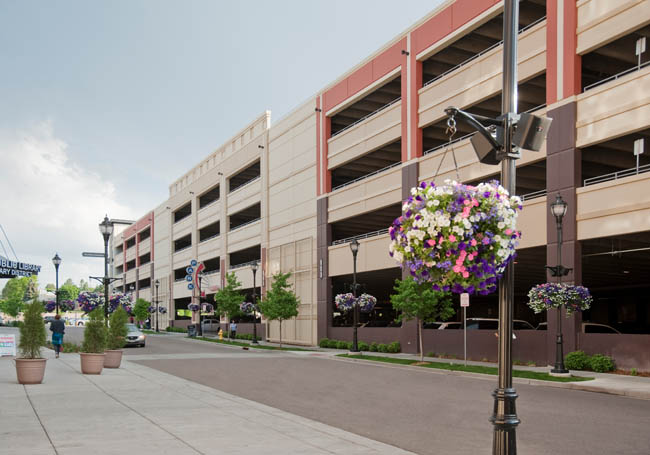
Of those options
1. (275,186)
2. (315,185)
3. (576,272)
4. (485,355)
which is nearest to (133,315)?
A: (275,186)

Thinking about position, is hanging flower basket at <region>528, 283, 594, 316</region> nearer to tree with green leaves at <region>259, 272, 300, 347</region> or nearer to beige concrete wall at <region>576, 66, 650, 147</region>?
beige concrete wall at <region>576, 66, 650, 147</region>

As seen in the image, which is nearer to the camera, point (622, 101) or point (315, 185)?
point (622, 101)

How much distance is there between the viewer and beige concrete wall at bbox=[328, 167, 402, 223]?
1468 inches

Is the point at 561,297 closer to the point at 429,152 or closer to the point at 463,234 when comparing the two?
the point at 463,234

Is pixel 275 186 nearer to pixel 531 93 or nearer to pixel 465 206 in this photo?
pixel 531 93

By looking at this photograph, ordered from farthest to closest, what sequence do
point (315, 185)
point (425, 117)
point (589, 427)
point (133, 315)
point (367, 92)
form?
1. point (133, 315)
2. point (315, 185)
3. point (367, 92)
4. point (425, 117)
5. point (589, 427)

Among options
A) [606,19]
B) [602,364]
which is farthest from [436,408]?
[606,19]

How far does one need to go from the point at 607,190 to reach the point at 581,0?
7.82 meters

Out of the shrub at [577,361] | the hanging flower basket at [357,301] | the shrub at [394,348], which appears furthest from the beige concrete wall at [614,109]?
the shrub at [394,348]

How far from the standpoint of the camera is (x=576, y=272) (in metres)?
24.5

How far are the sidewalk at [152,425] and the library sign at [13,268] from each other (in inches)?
1286

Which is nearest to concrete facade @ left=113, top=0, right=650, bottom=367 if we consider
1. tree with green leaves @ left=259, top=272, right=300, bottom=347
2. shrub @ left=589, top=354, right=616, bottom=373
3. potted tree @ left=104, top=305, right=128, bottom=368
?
shrub @ left=589, top=354, right=616, bottom=373

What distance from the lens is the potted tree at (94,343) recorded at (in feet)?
66.8

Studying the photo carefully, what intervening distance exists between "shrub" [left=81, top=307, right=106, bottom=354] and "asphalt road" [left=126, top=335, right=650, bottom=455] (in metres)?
3.10
